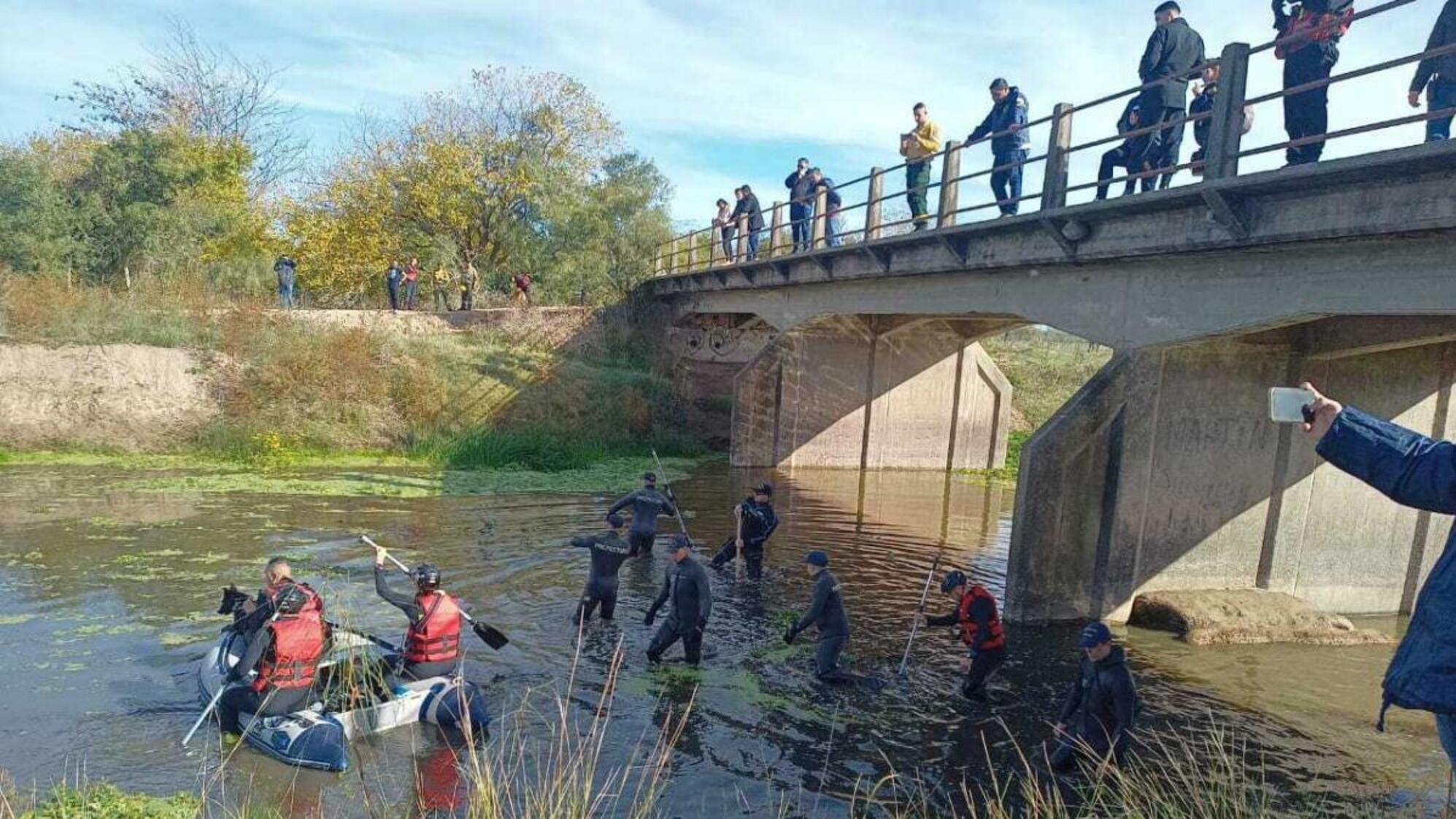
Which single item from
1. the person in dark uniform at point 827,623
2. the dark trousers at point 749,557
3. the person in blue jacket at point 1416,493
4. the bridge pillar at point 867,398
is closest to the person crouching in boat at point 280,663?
the person in dark uniform at point 827,623

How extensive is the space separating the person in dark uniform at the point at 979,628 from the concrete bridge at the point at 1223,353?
265 centimetres

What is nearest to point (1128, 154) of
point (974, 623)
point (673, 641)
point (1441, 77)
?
point (1441, 77)

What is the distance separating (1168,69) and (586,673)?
390 inches

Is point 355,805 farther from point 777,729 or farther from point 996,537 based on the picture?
point 996,537

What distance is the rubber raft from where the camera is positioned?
7.89 meters

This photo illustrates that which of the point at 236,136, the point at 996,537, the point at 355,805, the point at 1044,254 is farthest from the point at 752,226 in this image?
the point at 236,136

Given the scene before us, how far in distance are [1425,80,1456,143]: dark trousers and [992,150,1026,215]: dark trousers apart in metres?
5.76

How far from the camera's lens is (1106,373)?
40.5 feet

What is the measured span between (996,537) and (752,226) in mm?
11572

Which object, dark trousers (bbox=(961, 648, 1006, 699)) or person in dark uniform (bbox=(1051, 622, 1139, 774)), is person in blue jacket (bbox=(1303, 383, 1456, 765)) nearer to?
person in dark uniform (bbox=(1051, 622, 1139, 774))

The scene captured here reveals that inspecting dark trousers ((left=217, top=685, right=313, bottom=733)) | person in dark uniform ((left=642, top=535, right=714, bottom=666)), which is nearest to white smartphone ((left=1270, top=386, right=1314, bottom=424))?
person in dark uniform ((left=642, top=535, right=714, bottom=666))

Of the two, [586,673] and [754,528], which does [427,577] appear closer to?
[586,673]

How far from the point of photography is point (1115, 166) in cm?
1197

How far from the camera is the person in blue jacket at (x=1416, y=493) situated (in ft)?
10.7
